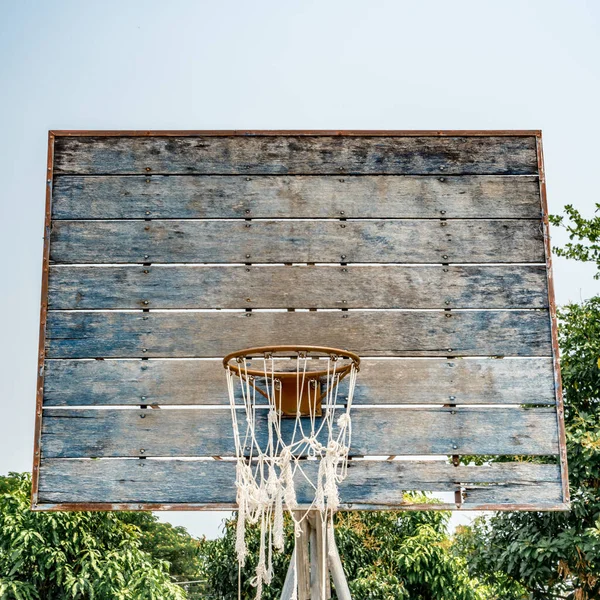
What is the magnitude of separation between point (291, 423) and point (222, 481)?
0.51 meters

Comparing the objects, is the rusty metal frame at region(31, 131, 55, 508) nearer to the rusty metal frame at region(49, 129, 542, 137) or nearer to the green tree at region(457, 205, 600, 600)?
the rusty metal frame at region(49, 129, 542, 137)

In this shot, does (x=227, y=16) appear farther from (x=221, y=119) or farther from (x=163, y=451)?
(x=163, y=451)

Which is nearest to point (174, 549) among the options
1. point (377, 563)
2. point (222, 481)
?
point (377, 563)

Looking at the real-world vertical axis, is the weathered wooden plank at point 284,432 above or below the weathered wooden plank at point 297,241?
below

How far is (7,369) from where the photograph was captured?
10594 millimetres

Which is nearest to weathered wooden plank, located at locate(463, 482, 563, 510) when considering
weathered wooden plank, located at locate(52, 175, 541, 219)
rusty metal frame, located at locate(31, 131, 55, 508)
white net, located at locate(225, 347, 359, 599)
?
white net, located at locate(225, 347, 359, 599)

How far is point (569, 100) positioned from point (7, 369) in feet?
24.8

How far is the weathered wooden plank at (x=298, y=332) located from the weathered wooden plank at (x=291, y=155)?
935 millimetres

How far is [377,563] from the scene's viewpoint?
964 cm

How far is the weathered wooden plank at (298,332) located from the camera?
4.95m

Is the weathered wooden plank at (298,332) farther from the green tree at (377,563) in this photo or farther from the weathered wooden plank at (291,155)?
the green tree at (377,563)

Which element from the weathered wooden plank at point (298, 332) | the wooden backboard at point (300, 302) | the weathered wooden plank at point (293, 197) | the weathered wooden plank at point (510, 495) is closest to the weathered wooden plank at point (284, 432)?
the wooden backboard at point (300, 302)

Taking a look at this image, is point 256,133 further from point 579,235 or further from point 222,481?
point 579,235

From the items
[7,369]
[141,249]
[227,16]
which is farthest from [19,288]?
[141,249]
